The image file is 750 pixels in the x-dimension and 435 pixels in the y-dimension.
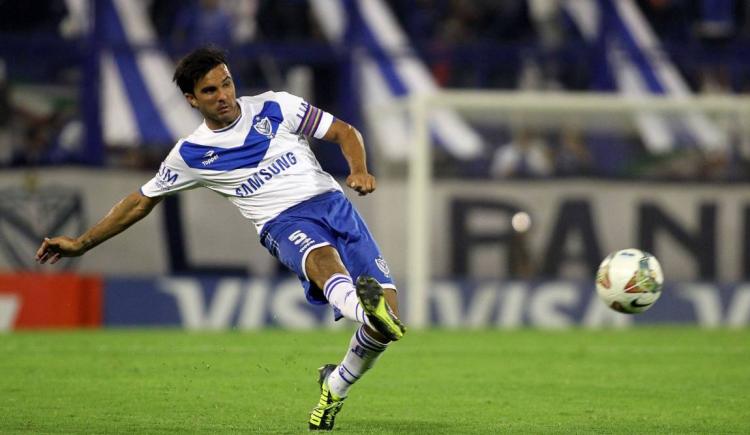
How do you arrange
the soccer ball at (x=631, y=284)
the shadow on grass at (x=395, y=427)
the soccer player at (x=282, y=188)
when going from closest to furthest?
the soccer player at (x=282, y=188) → the shadow on grass at (x=395, y=427) → the soccer ball at (x=631, y=284)

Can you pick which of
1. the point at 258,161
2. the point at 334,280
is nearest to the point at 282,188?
the point at 258,161

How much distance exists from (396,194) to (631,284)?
867 cm

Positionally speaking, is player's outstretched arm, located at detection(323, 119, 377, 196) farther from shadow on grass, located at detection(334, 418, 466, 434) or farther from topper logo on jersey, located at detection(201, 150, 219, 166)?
shadow on grass, located at detection(334, 418, 466, 434)

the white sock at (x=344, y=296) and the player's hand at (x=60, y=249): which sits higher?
the player's hand at (x=60, y=249)

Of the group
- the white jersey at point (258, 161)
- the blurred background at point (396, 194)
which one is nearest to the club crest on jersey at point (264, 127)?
the white jersey at point (258, 161)

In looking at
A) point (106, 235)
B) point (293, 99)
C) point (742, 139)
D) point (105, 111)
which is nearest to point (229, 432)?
point (106, 235)

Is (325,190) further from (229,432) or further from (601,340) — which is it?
(601,340)

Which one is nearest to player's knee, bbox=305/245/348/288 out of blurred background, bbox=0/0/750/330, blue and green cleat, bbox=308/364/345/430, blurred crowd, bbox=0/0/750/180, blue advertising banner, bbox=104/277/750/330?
blue and green cleat, bbox=308/364/345/430

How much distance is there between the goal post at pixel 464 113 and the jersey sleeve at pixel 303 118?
8717 millimetres

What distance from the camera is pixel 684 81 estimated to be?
76.4ft

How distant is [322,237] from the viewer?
22.8ft

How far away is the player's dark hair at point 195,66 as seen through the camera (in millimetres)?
6953

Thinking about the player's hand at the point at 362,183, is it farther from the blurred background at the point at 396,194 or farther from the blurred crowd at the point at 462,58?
the blurred crowd at the point at 462,58

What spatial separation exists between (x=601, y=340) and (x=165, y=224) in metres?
5.31
